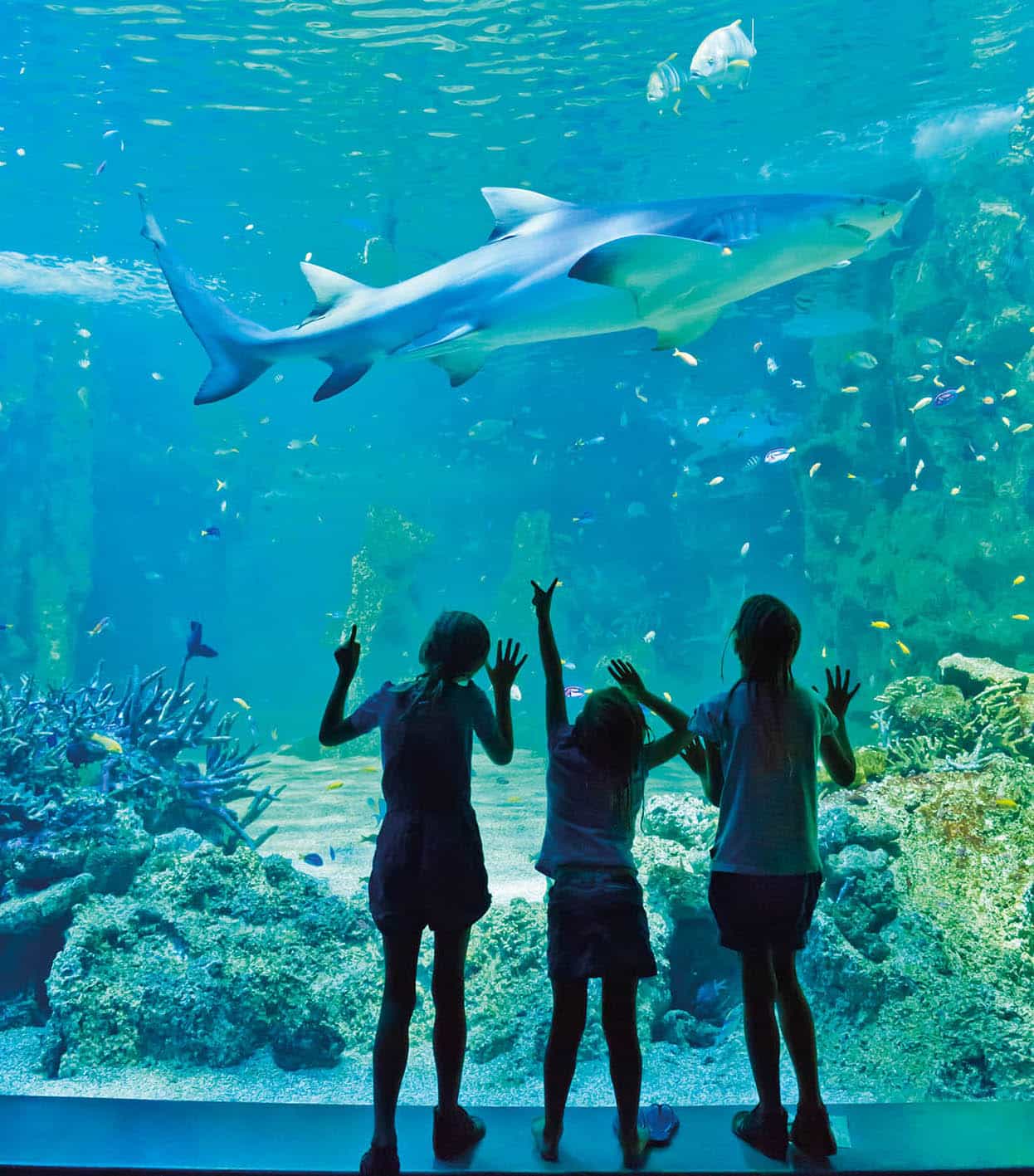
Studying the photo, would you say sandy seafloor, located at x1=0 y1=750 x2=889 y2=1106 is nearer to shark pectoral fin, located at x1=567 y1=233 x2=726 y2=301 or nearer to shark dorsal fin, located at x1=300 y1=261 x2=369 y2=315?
shark pectoral fin, located at x1=567 y1=233 x2=726 y2=301

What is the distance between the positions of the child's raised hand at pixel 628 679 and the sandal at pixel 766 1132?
142 centimetres

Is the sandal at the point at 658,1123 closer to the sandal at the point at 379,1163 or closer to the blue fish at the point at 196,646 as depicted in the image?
the sandal at the point at 379,1163

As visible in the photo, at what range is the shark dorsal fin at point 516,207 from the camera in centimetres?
434

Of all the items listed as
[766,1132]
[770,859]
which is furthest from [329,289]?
[766,1132]

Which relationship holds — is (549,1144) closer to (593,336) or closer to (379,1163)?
(379,1163)

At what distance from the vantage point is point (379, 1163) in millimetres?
2383

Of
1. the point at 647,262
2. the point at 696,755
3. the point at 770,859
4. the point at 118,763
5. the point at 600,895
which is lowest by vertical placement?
the point at 118,763

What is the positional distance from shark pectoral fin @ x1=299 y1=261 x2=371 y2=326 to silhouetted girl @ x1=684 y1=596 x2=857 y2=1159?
9.80 feet

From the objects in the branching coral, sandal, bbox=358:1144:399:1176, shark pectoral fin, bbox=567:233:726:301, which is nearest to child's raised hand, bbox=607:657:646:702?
sandal, bbox=358:1144:399:1176

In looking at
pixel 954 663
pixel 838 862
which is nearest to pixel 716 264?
pixel 838 862

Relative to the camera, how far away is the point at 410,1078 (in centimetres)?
371

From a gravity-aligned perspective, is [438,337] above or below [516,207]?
below

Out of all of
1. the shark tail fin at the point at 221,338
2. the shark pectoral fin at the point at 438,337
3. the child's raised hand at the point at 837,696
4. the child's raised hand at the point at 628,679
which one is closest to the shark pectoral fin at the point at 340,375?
the shark pectoral fin at the point at 438,337

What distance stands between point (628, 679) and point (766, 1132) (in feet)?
5.01
